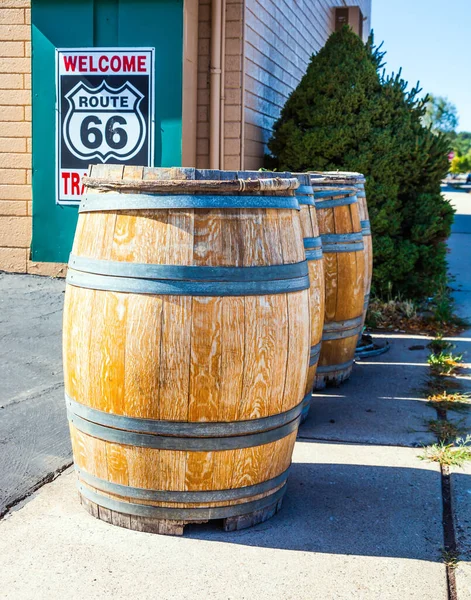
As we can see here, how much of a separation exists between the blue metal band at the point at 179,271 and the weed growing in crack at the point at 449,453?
154 cm

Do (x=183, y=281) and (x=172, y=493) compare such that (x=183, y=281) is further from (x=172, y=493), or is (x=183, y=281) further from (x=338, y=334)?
(x=338, y=334)

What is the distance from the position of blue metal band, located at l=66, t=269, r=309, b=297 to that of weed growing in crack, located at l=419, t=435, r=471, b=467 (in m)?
1.51

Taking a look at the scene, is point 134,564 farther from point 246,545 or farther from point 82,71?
point 82,71

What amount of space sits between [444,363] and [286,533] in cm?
317

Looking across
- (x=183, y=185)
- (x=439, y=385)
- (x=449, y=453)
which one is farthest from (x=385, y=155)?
(x=183, y=185)

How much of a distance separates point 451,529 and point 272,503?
73 centimetres

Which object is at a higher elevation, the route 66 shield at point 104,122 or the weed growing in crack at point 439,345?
the route 66 shield at point 104,122

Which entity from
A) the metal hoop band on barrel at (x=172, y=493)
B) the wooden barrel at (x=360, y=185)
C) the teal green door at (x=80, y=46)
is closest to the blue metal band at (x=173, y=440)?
the metal hoop band on barrel at (x=172, y=493)

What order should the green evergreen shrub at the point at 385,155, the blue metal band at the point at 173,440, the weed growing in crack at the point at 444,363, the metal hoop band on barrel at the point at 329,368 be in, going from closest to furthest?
the blue metal band at the point at 173,440, the metal hoop band on barrel at the point at 329,368, the weed growing in crack at the point at 444,363, the green evergreen shrub at the point at 385,155

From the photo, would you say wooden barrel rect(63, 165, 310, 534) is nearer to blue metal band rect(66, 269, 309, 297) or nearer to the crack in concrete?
blue metal band rect(66, 269, 309, 297)

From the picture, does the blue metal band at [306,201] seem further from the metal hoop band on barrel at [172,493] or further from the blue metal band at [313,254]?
the metal hoop band on barrel at [172,493]

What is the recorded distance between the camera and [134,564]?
279 centimetres

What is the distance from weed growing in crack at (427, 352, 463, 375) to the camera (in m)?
5.77

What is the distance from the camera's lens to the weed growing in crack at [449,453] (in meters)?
3.88
